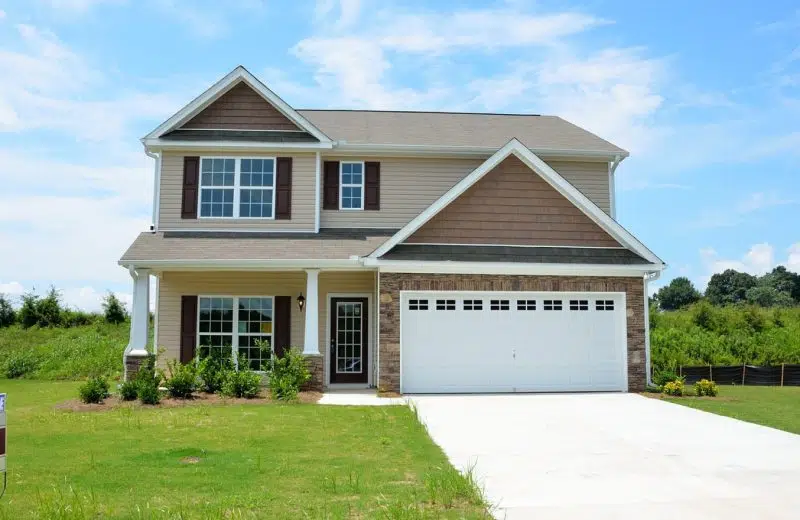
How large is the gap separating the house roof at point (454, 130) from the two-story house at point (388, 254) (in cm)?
13

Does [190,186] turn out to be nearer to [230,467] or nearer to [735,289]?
[230,467]

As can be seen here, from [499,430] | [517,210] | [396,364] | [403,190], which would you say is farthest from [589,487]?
[403,190]

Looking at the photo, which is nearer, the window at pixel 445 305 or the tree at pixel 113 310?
the window at pixel 445 305

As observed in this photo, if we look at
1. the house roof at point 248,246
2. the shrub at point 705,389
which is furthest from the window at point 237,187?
the shrub at point 705,389

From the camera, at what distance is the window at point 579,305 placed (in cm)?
1577

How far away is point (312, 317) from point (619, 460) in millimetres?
8229

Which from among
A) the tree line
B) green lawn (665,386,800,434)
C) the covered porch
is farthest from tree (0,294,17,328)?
the tree line

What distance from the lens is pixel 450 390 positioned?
15250 mm

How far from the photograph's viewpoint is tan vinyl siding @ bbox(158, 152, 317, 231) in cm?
1702

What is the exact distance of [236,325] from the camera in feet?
55.8

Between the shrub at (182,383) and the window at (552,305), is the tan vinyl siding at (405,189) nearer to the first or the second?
the window at (552,305)

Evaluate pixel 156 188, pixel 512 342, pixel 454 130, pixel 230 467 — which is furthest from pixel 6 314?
pixel 230 467

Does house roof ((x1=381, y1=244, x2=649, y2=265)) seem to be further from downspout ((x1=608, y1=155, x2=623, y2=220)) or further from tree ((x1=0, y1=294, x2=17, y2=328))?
tree ((x1=0, y1=294, x2=17, y2=328))

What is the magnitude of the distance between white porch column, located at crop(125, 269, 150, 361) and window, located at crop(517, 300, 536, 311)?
8153 mm
